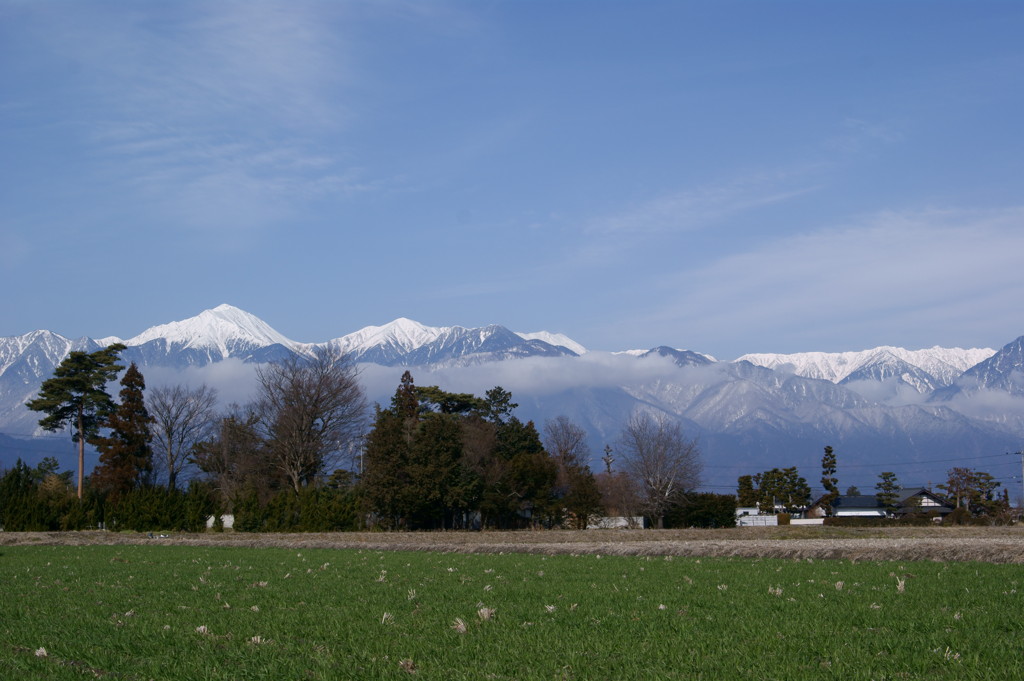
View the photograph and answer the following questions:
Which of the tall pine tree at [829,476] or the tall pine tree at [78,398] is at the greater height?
the tall pine tree at [78,398]

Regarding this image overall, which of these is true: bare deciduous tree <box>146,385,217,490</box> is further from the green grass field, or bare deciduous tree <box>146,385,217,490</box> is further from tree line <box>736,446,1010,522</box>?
the green grass field

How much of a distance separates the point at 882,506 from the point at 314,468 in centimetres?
8485

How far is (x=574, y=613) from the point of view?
1045 centimetres

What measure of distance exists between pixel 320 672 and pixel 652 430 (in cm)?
8972

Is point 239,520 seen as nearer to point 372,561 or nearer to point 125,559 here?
point 125,559

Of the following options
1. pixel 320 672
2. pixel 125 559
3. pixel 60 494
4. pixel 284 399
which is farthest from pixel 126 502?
pixel 320 672

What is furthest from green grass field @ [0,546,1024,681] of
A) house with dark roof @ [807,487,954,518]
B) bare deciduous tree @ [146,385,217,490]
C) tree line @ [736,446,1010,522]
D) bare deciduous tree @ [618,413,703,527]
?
house with dark roof @ [807,487,954,518]

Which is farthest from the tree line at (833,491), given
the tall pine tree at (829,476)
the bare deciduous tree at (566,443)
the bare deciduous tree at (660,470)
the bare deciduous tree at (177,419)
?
the bare deciduous tree at (177,419)

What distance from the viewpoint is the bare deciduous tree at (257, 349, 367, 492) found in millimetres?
69438

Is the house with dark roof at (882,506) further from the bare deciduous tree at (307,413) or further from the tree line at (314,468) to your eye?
the bare deciduous tree at (307,413)

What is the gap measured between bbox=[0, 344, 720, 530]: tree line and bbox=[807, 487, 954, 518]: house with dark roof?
4324 cm

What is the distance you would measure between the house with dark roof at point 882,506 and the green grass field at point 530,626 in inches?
4364

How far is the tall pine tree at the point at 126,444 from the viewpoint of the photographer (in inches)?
2692

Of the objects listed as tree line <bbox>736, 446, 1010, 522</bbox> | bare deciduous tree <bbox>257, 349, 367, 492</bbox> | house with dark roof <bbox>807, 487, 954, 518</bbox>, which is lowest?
house with dark roof <bbox>807, 487, 954, 518</bbox>
